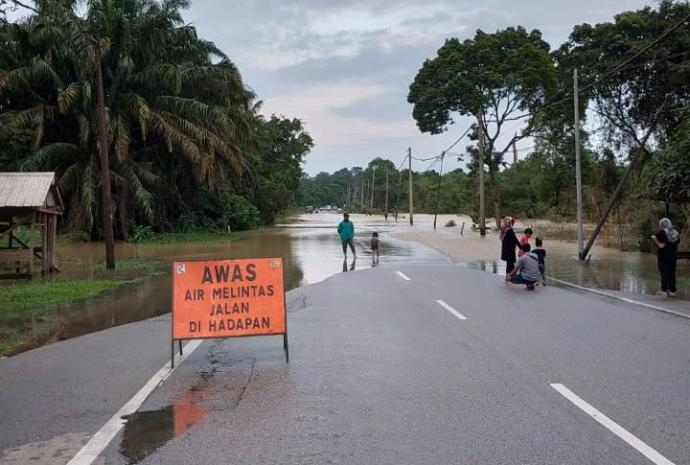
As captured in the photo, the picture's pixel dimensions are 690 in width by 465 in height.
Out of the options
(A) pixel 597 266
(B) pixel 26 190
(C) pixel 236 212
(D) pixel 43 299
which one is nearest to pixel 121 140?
(B) pixel 26 190

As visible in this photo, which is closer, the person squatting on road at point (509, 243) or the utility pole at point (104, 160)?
the person squatting on road at point (509, 243)

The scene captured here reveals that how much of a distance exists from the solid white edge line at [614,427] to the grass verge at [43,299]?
681cm

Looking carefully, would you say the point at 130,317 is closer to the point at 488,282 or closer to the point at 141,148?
the point at 488,282

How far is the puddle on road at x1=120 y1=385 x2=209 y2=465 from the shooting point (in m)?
4.88

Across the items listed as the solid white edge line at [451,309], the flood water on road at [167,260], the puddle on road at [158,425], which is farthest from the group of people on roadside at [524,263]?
the puddle on road at [158,425]

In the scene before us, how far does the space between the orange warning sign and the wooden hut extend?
1037 cm

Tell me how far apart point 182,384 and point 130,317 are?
5.49 meters

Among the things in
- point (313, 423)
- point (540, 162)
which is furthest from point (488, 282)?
point (540, 162)

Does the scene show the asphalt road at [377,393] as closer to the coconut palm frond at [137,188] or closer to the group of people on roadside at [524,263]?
the group of people on roadside at [524,263]

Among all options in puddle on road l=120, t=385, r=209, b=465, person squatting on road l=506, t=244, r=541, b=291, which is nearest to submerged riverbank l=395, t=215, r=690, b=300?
person squatting on road l=506, t=244, r=541, b=291

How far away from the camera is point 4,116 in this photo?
3094 cm

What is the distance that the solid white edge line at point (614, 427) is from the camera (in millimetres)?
4590

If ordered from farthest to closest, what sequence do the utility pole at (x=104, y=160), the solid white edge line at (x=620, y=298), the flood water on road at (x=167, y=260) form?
the utility pole at (x=104, y=160), the flood water on road at (x=167, y=260), the solid white edge line at (x=620, y=298)

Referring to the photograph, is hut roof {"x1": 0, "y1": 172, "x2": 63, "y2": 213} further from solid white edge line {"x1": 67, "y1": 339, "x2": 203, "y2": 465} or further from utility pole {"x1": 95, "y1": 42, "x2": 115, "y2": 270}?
solid white edge line {"x1": 67, "y1": 339, "x2": 203, "y2": 465}
